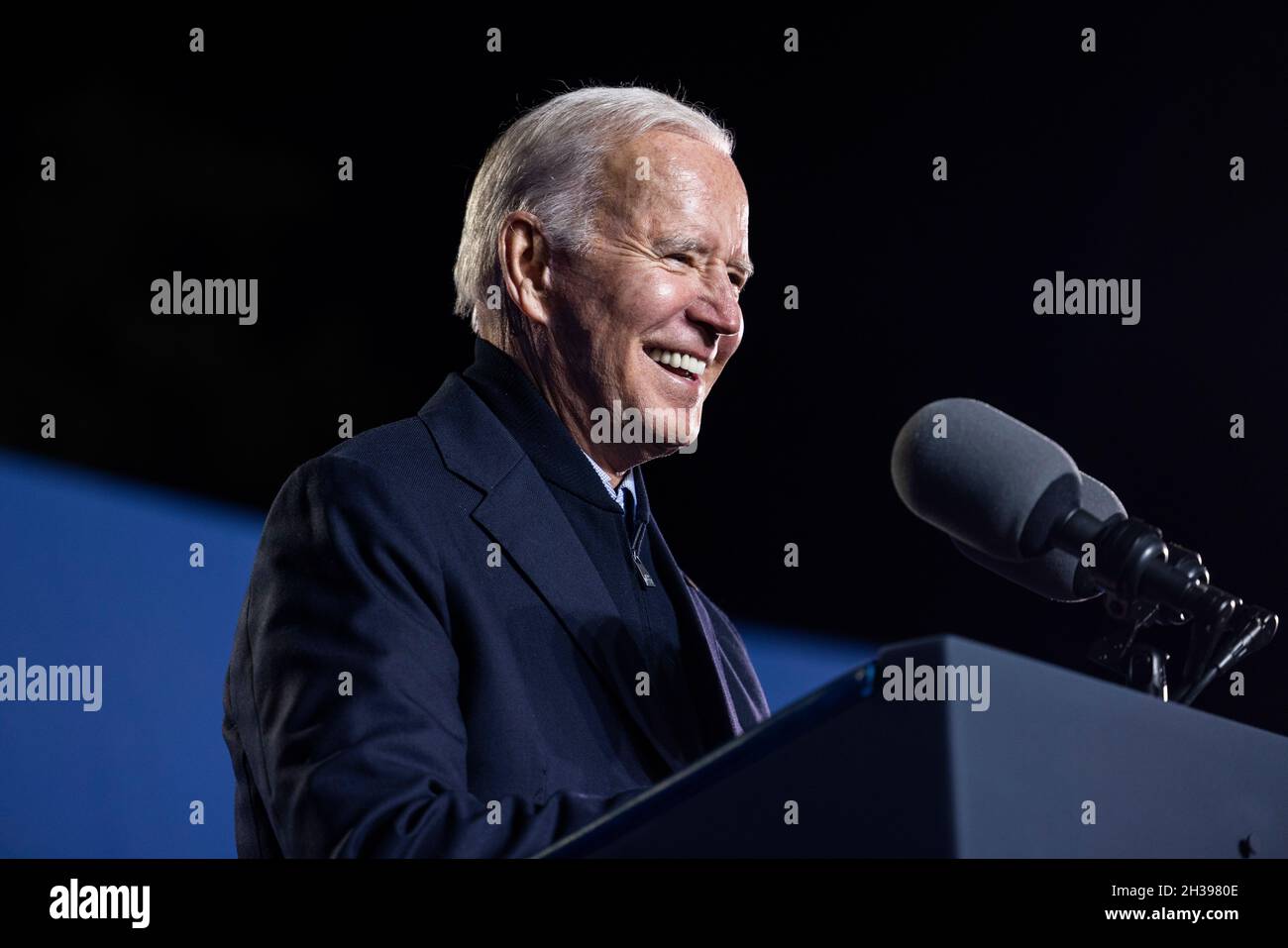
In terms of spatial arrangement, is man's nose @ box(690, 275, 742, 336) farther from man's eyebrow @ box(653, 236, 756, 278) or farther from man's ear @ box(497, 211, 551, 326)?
man's ear @ box(497, 211, 551, 326)

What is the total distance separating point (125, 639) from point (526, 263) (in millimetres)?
768

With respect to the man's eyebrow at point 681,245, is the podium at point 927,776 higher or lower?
lower

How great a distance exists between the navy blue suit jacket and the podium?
12.1 inches

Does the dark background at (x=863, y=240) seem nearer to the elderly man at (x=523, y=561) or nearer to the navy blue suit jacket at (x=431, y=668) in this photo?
the elderly man at (x=523, y=561)

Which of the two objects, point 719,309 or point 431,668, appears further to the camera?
point 719,309

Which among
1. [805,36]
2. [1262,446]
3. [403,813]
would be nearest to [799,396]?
[805,36]

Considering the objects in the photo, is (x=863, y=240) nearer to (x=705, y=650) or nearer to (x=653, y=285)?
(x=653, y=285)

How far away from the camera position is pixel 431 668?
1.28 meters

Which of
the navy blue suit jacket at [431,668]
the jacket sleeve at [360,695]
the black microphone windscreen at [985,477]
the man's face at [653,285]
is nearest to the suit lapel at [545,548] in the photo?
the navy blue suit jacket at [431,668]

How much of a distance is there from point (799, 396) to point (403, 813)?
4.49ft

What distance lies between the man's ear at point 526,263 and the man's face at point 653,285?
0.9 inches

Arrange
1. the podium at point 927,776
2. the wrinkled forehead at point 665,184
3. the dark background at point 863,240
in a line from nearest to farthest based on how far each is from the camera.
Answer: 1. the podium at point 927,776
2. the wrinkled forehead at point 665,184
3. the dark background at point 863,240

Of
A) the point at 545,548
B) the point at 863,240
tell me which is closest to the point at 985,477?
the point at 545,548

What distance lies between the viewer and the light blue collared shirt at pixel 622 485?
67.7 inches
